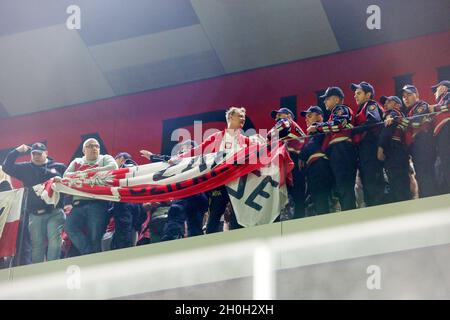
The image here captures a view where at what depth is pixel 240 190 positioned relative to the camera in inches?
317

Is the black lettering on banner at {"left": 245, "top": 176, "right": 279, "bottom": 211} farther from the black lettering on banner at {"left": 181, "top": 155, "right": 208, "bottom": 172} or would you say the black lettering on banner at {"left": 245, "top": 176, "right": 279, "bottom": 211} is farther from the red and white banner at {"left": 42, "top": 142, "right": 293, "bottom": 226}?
the black lettering on banner at {"left": 181, "top": 155, "right": 208, "bottom": 172}

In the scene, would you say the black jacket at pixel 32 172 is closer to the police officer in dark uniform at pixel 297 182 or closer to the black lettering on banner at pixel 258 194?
the black lettering on banner at pixel 258 194

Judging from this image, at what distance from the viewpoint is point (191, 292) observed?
828 cm

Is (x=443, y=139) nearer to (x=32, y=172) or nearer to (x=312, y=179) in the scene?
(x=312, y=179)

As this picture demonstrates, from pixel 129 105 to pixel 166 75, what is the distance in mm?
623

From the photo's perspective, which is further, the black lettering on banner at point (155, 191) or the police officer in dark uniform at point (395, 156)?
the black lettering on banner at point (155, 191)

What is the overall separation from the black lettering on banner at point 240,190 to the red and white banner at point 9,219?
188 cm

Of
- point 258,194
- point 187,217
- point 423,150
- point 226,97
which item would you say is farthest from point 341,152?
point 226,97

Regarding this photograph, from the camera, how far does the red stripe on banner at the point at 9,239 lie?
28.3 ft

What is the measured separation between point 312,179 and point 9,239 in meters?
2.63

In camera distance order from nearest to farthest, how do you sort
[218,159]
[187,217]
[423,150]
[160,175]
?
[423,150] → [187,217] → [218,159] → [160,175]

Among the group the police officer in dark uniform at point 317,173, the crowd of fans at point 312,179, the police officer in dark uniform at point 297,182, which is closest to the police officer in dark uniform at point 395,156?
the crowd of fans at point 312,179

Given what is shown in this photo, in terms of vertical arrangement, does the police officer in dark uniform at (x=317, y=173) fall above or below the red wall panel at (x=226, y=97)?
below
